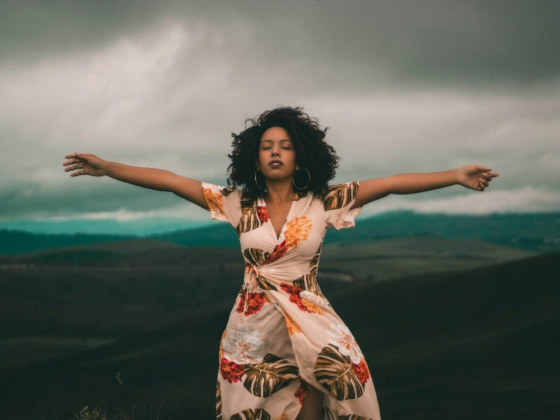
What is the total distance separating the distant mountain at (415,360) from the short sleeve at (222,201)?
4539mm

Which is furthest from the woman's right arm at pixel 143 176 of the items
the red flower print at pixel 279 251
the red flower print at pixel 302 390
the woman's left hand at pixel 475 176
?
the woman's left hand at pixel 475 176

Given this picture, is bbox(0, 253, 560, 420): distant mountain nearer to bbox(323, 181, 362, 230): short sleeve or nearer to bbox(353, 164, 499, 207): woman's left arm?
bbox(353, 164, 499, 207): woman's left arm

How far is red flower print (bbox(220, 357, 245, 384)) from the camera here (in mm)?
4676

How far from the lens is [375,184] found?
197 inches

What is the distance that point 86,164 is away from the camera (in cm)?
534

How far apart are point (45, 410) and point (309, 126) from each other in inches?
381

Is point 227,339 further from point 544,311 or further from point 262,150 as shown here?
point 544,311

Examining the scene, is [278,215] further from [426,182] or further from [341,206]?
[426,182]

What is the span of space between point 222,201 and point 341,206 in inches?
33.4

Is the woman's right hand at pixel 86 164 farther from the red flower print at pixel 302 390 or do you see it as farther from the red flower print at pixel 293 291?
the red flower print at pixel 302 390

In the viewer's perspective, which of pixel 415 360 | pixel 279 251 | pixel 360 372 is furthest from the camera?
pixel 415 360

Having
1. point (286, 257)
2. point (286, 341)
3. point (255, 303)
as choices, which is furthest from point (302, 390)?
point (286, 257)

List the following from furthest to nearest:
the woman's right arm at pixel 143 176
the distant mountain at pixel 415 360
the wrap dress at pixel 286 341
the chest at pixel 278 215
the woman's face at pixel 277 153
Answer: the distant mountain at pixel 415 360, the woman's right arm at pixel 143 176, the woman's face at pixel 277 153, the chest at pixel 278 215, the wrap dress at pixel 286 341

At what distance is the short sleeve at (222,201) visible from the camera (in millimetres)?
5039
